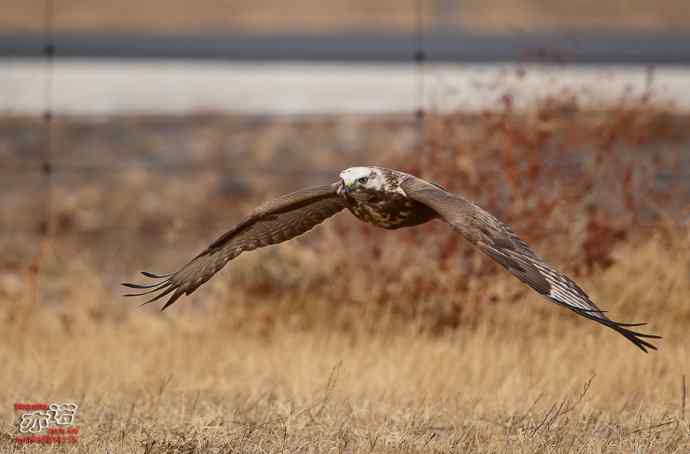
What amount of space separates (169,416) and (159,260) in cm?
506

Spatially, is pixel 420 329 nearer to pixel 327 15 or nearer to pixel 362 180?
pixel 362 180

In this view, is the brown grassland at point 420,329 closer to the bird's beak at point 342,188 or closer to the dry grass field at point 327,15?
the bird's beak at point 342,188

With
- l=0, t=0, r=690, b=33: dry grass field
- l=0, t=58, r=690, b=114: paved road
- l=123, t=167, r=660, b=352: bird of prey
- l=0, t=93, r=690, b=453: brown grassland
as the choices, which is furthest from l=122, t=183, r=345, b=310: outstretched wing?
l=0, t=0, r=690, b=33: dry grass field

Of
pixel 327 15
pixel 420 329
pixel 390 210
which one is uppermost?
pixel 327 15

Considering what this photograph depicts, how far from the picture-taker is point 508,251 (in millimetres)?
6367

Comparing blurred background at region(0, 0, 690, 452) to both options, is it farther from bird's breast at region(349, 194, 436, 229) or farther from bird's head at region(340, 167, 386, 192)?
bird's head at region(340, 167, 386, 192)

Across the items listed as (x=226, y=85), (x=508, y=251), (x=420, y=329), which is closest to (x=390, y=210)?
(x=508, y=251)

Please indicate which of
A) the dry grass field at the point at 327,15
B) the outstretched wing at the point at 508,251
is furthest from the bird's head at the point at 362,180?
the dry grass field at the point at 327,15

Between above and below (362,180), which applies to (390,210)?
below

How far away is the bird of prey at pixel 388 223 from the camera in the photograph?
627 cm

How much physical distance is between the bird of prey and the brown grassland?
2.31 ft

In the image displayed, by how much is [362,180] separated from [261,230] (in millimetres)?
878

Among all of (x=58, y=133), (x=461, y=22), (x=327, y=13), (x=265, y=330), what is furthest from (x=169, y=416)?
(x=327, y=13)

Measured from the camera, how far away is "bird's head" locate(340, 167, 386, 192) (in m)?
6.94
